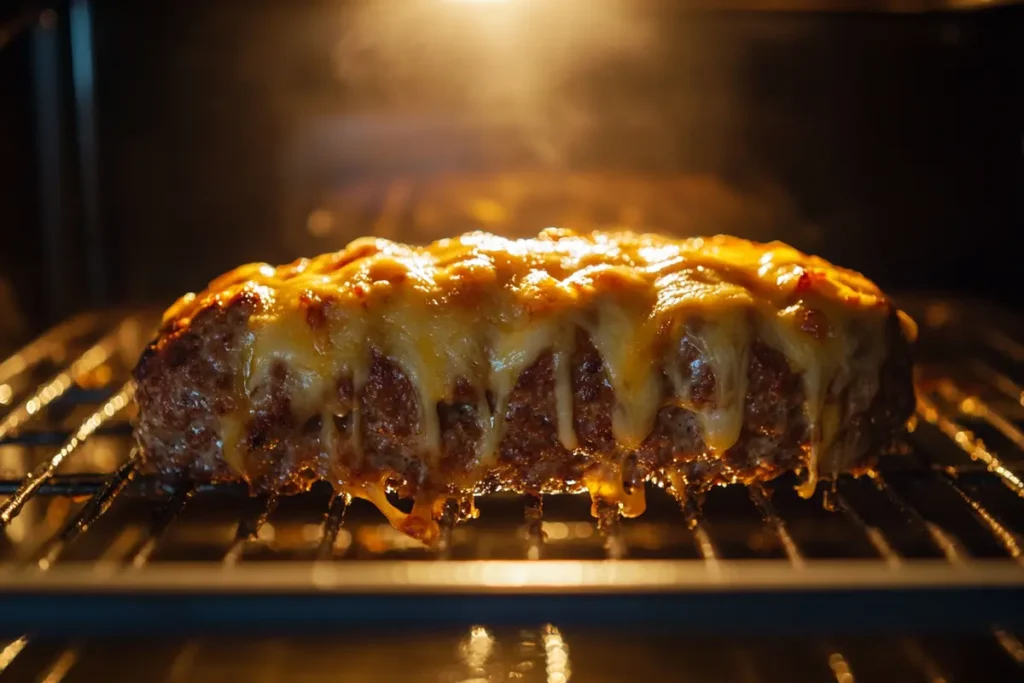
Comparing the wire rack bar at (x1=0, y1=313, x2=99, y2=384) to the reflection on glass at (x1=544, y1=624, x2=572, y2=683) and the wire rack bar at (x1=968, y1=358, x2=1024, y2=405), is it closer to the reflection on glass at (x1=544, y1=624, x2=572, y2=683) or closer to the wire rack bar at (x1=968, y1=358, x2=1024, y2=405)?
the reflection on glass at (x1=544, y1=624, x2=572, y2=683)

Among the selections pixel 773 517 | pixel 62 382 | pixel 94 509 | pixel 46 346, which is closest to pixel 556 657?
pixel 773 517

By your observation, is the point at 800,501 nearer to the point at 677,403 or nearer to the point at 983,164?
the point at 677,403

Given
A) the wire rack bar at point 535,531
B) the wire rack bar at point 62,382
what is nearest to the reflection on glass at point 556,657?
the wire rack bar at point 535,531

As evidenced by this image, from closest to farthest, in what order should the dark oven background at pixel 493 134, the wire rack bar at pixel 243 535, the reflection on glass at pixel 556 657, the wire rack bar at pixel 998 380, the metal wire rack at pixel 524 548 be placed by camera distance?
the metal wire rack at pixel 524 548 < the wire rack bar at pixel 243 535 < the reflection on glass at pixel 556 657 < the wire rack bar at pixel 998 380 < the dark oven background at pixel 493 134

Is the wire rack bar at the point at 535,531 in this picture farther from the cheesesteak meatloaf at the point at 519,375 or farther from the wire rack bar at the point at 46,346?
the wire rack bar at the point at 46,346

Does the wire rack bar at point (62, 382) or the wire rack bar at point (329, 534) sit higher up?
the wire rack bar at point (62, 382)

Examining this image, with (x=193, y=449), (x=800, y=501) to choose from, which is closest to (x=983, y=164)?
(x=800, y=501)
